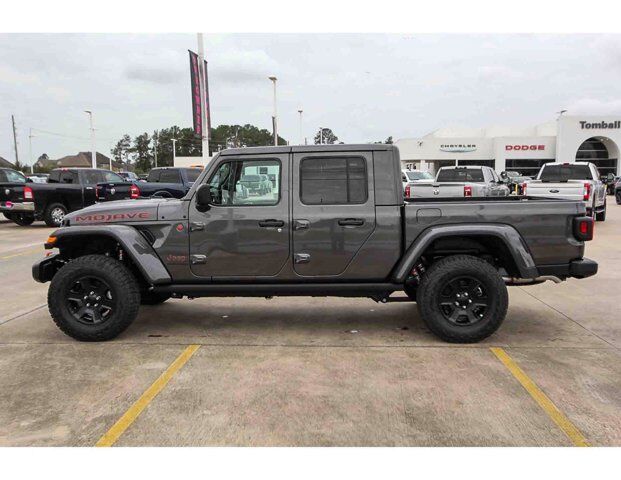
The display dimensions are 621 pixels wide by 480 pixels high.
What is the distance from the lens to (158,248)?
491cm

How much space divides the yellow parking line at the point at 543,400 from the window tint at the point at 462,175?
12228 mm

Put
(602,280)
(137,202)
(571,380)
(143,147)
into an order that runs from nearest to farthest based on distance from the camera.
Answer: (571,380)
(137,202)
(602,280)
(143,147)

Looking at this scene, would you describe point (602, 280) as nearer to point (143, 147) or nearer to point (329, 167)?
point (329, 167)

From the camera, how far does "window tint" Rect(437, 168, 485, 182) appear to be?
16.1 metres

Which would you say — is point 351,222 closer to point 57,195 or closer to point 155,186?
point 57,195

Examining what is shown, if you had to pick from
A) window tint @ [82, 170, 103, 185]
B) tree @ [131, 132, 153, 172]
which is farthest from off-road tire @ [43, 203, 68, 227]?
tree @ [131, 132, 153, 172]

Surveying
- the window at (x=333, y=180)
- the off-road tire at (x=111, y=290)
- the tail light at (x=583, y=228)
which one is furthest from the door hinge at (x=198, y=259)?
the tail light at (x=583, y=228)

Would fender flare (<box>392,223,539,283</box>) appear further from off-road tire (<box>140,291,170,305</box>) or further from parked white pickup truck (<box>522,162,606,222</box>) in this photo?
parked white pickup truck (<box>522,162,606,222</box>)

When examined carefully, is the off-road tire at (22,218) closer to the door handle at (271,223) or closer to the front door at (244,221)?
the front door at (244,221)

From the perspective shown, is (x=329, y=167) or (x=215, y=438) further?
(x=329, y=167)

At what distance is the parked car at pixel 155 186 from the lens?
16.2 metres

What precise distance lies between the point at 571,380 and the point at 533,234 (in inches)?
53.4

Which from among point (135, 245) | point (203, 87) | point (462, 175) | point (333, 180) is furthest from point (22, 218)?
point (333, 180)

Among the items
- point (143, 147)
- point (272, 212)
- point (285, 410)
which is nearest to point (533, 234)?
point (272, 212)
